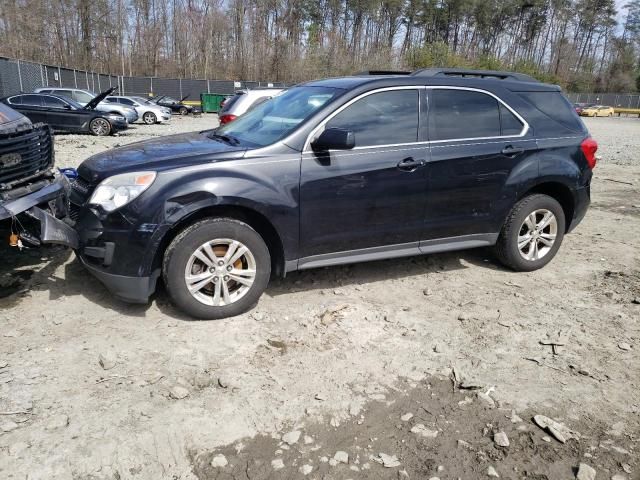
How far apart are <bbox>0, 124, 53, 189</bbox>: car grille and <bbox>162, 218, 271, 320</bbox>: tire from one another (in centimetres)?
157

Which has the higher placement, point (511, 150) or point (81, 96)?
point (511, 150)

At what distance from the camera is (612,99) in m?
73.0

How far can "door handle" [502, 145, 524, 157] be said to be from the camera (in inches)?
188

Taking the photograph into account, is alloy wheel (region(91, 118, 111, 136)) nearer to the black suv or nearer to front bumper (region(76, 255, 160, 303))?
the black suv

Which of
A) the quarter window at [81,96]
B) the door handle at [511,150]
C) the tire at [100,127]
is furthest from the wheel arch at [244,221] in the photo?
the quarter window at [81,96]

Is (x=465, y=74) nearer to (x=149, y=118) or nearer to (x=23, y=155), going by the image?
(x=23, y=155)

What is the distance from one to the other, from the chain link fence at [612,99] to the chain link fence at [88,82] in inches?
2016

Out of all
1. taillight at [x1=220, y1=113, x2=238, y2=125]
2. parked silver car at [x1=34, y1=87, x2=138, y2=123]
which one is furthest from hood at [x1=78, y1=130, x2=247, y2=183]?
parked silver car at [x1=34, y1=87, x2=138, y2=123]

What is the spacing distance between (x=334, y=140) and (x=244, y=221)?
93 centimetres

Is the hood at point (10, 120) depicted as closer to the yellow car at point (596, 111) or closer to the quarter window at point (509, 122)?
the quarter window at point (509, 122)

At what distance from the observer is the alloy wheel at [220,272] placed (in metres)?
3.81

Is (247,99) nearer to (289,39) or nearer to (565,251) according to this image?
(565,251)

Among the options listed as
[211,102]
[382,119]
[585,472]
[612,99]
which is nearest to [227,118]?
[382,119]

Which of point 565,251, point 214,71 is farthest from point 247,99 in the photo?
point 214,71
